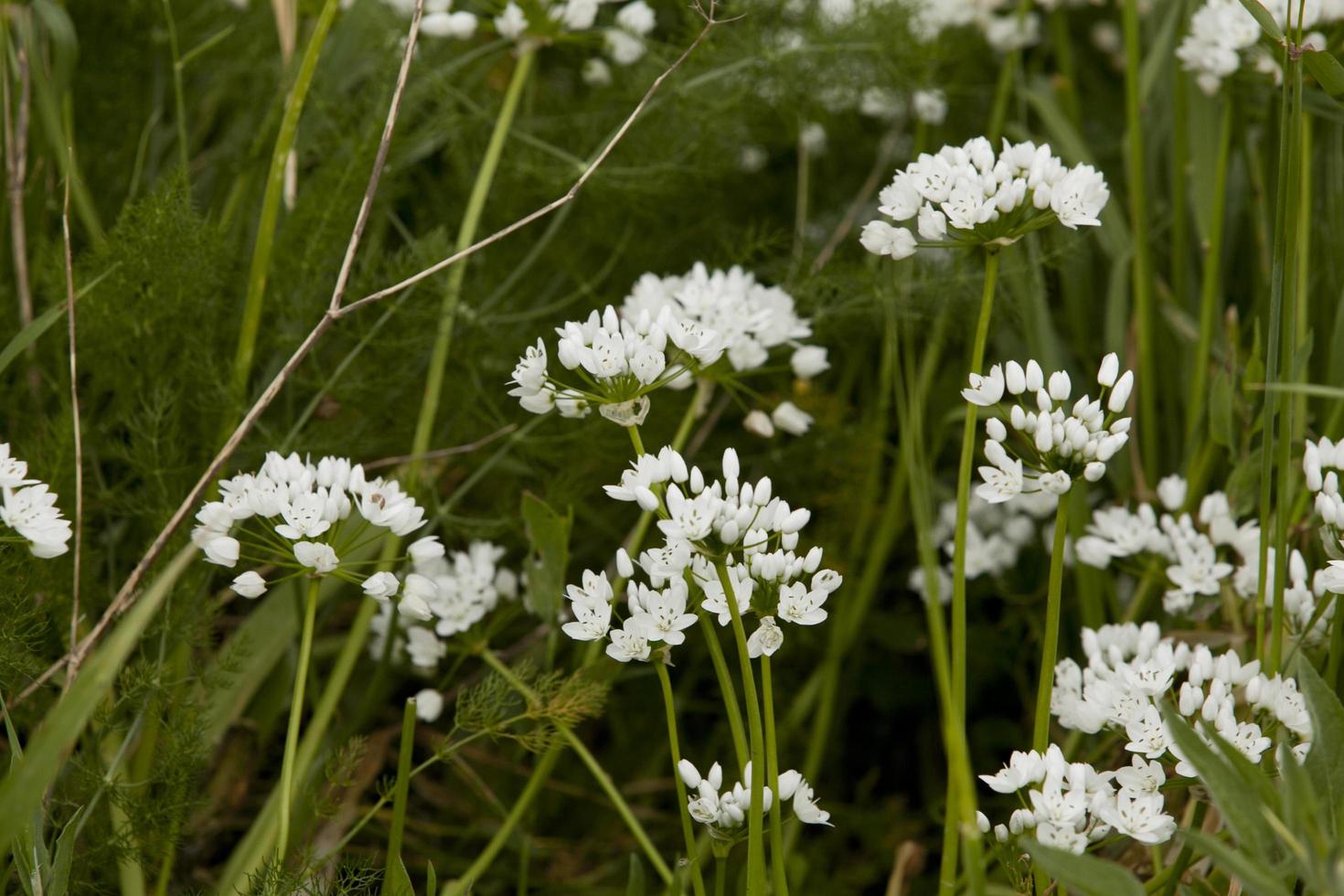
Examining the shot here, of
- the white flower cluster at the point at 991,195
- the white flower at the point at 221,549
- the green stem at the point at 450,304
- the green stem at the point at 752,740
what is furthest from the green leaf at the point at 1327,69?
the white flower at the point at 221,549

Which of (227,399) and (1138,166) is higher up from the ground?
(1138,166)

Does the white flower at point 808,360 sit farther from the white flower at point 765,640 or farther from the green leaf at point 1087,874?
the green leaf at point 1087,874

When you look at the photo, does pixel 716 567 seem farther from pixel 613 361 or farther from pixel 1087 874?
pixel 1087 874

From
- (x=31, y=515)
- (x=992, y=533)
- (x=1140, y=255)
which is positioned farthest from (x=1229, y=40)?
(x=31, y=515)

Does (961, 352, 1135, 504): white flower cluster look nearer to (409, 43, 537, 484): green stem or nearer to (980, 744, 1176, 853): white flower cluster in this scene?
(980, 744, 1176, 853): white flower cluster

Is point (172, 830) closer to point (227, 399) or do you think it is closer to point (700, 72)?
point (227, 399)

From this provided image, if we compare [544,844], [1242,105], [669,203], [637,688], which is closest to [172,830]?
[544,844]
